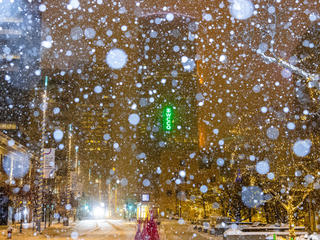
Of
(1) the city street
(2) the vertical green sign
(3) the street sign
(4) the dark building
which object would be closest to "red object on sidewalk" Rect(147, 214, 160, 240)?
(1) the city street

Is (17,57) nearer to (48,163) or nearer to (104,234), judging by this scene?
(48,163)

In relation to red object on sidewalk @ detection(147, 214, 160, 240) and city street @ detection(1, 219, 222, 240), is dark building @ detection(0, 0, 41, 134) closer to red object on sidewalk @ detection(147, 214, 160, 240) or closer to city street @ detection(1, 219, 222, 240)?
city street @ detection(1, 219, 222, 240)

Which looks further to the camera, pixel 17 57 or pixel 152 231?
pixel 17 57

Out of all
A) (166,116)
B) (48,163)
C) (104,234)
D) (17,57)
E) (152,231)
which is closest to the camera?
(152,231)

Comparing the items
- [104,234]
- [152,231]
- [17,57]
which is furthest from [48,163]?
[17,57]

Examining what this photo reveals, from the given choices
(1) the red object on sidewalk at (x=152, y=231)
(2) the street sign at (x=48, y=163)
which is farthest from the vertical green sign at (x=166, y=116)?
(1) the red object on sidewalk at (x=152, y=231)

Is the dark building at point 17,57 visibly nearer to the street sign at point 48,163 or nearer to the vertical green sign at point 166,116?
the vertical green sign at point 166,116

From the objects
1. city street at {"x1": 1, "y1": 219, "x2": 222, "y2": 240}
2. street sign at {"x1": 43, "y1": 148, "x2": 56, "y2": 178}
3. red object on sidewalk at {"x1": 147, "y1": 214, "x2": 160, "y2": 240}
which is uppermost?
street sign at {"x1": 43, "y1": 148, "x2": 56, "y2": 178}

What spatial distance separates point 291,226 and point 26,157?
51.5 m

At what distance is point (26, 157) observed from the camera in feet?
207

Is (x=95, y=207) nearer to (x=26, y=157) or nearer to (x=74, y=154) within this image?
(x=74, y=154)

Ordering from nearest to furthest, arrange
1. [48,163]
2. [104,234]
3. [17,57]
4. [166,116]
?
[48,163], [104,234], [17,57], [166,116]

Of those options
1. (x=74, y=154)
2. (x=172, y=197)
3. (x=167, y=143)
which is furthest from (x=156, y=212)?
(x=167, y=143)

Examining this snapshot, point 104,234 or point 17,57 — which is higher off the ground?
point 17,57
